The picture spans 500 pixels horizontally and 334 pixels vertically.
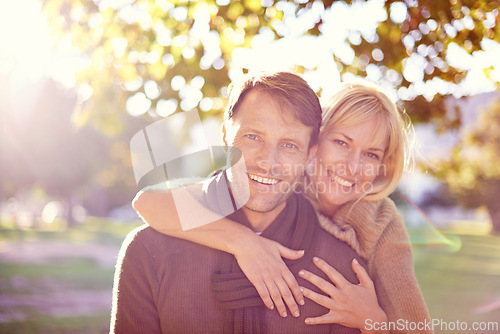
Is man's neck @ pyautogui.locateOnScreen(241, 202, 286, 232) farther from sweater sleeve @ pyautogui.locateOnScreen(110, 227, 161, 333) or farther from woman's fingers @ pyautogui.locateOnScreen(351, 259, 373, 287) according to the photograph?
sweater sleeve @ pyautogui.locateOnScreen(110, 227, 161, 333)

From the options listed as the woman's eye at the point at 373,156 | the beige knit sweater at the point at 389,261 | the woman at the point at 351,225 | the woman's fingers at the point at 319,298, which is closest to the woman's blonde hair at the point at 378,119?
the woman at the point at 351,225

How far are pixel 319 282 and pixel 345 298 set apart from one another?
0.64ft

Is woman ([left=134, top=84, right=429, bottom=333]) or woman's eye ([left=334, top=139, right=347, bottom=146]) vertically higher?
woman's eye ([left=334, top=139, right=347, bottom=146])

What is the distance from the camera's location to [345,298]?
3.20m

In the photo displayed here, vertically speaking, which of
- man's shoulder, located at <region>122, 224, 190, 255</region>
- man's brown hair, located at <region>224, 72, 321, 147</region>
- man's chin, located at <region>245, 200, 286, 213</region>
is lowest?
man's shoulder, located at <region>122, 224, 190, 255</region>

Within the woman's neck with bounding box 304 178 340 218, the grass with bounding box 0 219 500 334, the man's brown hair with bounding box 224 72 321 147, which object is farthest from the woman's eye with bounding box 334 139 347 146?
the grass with bounding box 0 219 500 334

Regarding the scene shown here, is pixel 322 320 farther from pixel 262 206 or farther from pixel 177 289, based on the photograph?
pixel 177 289

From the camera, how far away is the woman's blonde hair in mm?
3967

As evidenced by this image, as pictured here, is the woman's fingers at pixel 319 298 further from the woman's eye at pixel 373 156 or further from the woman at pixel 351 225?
the woman's eye at pixel 373 156

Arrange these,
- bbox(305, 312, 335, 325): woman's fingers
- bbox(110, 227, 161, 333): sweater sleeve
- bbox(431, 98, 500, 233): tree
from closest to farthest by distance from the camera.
Answer: bbox(110, 227, 161, 333): sweater sleeve < bbox(305, 312, 335, 325): woman's fingers < bbox(431, 98, 500, 233): tree

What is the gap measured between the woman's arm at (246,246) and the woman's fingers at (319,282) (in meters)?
0.09

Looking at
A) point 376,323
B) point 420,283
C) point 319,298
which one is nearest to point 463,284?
point 420,283

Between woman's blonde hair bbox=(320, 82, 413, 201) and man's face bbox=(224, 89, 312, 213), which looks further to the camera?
woman's blonde hair bbox=(320, 82, 413, 201)

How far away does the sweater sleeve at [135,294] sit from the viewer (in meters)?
3.04
